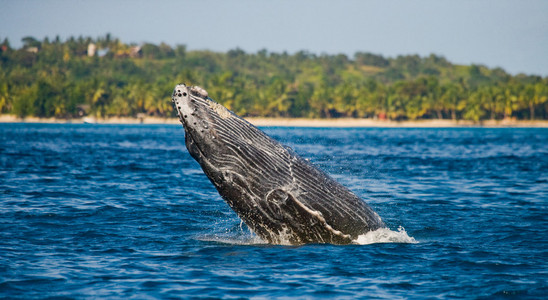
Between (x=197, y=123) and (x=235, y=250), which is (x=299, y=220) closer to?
(x=235, y=250)

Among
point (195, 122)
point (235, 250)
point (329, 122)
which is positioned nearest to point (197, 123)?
point (195, 122)

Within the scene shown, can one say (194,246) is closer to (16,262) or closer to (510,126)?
(16,262)

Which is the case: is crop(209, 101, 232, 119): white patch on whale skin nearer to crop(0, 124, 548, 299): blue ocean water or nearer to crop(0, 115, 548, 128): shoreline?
crop(0, 124, 548, 299): blue ocean water

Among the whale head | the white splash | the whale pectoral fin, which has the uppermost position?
the whale head

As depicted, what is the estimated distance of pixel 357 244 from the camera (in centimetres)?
803

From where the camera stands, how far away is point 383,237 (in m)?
8.48

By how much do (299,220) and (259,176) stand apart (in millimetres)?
787

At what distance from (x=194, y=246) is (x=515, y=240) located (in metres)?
4.55

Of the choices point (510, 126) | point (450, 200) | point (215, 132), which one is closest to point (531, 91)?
point (510, 126)

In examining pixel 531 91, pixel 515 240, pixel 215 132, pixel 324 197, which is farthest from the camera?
pixel 531 91

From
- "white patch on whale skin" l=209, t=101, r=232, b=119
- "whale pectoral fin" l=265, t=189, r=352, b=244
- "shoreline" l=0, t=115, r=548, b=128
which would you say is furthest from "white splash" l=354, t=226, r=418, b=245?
"shoreline" l=0, t=115, r=548, b=128

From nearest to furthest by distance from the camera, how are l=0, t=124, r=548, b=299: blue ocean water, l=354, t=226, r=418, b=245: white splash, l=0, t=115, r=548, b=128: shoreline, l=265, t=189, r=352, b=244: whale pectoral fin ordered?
l=0, t=124, r=548, b=299: blue ocean water → l=265, t=189, r=352, b=244: whale pectoral fin → l=354, t=226, r=418, b=245: white splash → l=0, t=115, r=548, b=128: shoreline

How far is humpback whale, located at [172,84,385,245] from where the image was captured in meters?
6.75

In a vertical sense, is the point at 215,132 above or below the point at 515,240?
above
